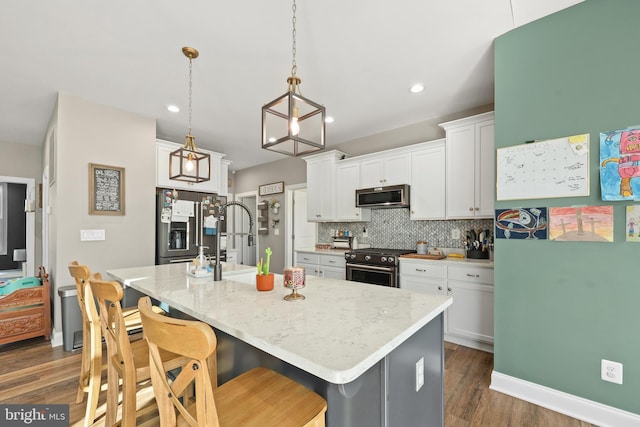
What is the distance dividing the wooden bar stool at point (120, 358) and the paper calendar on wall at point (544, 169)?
7.76ft

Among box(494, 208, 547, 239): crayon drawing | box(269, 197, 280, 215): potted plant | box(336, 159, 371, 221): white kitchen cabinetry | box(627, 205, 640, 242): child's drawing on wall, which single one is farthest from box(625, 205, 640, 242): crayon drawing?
box(269, 197, 280, 215): potted plant

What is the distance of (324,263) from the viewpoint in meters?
4.20

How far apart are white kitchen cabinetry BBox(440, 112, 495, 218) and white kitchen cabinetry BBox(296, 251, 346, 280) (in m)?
1.55

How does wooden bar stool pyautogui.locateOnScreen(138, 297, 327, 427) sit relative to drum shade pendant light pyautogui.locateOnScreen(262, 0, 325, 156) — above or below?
below

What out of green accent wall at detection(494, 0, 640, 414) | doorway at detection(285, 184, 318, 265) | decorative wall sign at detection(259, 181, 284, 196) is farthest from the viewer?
decorative wall sign at detection(259, 181, 284, 196)

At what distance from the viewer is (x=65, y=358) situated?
2.71 meters

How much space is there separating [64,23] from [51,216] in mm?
2244

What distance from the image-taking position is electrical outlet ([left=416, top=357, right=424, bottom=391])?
1.30 m

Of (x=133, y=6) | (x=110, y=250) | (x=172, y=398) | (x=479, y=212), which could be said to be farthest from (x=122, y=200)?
(x=479, y=212)

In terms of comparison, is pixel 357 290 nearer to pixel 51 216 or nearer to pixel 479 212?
pixel 479 212

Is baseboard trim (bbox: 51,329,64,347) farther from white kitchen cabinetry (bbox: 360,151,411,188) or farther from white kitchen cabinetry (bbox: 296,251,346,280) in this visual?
white kitchen cabinetry (bbox: 360,151,411,188)

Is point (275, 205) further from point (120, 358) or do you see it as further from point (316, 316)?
point (316, 316)

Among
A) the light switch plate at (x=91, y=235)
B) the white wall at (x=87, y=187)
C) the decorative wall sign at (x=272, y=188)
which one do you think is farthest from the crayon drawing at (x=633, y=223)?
the decorative wall sign at (x=272, y=188)

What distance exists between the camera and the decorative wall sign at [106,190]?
311cm
